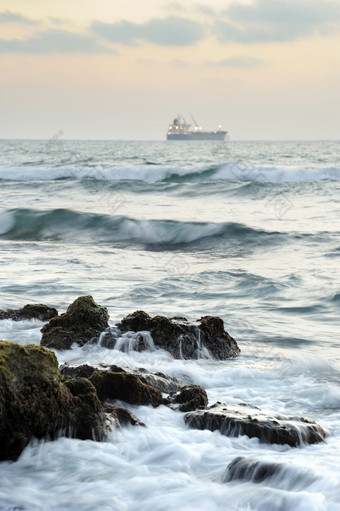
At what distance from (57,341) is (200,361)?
4.67 feet

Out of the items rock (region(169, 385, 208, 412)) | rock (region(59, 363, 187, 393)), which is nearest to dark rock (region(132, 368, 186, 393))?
rock (region(59, 363, 187, 393))

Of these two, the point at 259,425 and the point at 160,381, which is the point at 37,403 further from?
the point at 160,381

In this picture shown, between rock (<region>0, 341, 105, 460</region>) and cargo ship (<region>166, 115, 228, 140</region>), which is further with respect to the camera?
cargo ship (<region>166, 115, 228, 140</region>)

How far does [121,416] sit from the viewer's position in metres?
4.65

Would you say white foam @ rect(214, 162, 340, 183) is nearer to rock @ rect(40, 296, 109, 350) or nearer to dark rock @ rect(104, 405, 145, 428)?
rock @ rect(40, 296, 109, 350)

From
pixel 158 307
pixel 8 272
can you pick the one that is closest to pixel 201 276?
pixel 158 307

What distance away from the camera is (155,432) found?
15.1ft

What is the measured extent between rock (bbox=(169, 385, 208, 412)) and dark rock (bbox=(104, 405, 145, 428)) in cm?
46

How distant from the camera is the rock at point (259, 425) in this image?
4566 mm

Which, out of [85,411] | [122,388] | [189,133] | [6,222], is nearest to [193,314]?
[122,388]

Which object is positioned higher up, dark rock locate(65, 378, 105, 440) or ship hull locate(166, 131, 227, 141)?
ship hull locate(166, 131, 227, 141)

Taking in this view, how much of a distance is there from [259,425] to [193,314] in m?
4.23

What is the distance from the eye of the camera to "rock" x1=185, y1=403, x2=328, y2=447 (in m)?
4.57

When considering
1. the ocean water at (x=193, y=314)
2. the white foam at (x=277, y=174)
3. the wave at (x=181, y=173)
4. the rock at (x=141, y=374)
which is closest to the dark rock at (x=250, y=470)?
the ocean water at (x=193, y=314)
